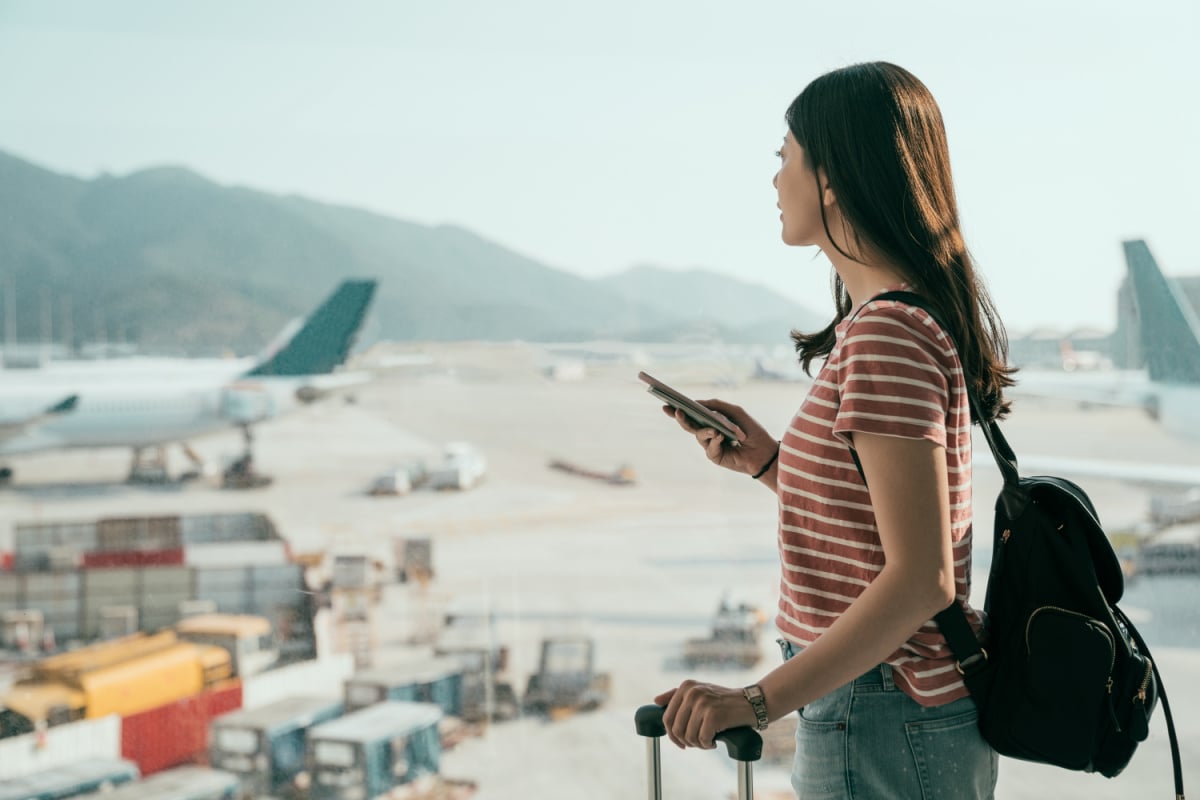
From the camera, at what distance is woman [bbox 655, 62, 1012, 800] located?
458 millimetres

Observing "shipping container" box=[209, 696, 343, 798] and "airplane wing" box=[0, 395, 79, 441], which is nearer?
"shipping container" box=[209, 696, 343, 798]

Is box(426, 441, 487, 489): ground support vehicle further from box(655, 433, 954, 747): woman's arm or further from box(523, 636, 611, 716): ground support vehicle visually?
box(655, 433, 954, 747): woman's arm

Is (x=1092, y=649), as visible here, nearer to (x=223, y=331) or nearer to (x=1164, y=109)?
(x=1164, y=109)

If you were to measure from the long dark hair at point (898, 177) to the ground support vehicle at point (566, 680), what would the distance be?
10.2 meters

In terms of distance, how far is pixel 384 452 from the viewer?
1217 centimetres

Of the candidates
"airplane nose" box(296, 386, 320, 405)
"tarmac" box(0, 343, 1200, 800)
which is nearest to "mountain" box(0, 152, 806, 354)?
"tarmac" box(0, 343, 1200, 800)

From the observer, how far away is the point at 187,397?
1095 cm

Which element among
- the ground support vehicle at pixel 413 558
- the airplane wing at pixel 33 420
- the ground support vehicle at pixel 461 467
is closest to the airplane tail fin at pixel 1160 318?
the ground support vehicle at pixel 461 467

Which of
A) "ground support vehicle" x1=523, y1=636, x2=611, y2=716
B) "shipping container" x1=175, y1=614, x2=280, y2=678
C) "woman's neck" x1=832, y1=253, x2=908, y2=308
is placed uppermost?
"woman's neck" x1=832, y1=253, x2=908, y2=308

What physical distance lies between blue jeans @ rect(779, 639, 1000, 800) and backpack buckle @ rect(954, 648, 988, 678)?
2 cm

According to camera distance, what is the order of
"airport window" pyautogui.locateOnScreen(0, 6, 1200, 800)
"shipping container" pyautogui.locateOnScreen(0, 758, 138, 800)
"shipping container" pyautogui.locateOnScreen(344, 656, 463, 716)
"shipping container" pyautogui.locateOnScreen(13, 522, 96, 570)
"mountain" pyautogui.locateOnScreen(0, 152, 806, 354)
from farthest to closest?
"shipping container" pyautogui.locateOnScreen(13, 522, 96, 570), "mountain" pyautogui.locateOnScreen(0, 152, 806, 354), "shipping container" pyautogui.locateOnScreen(344, 656, 463, 716), "airport window" pyautogui.locateOnScreen(0, 6, 1200, 800), "shipping container" pyautogui.locateOnScreen(0, 758, 138, 800)

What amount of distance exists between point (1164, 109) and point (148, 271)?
8.26m

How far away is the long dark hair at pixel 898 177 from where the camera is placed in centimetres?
50

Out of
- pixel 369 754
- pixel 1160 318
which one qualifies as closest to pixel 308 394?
pixel 369 754
